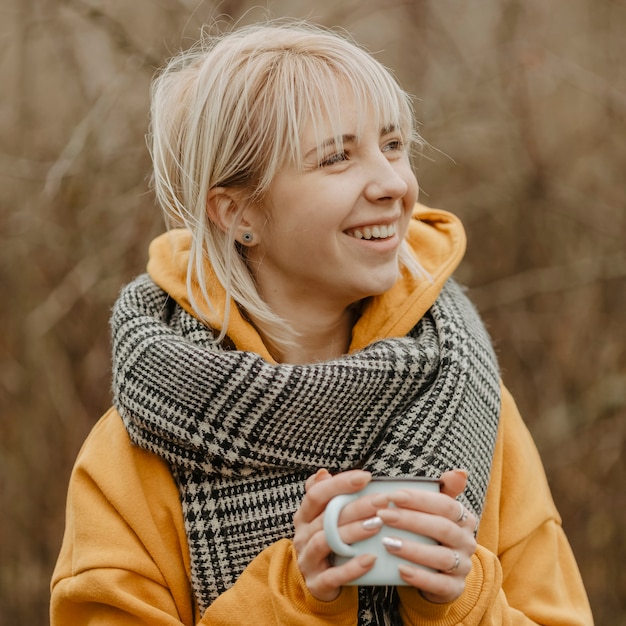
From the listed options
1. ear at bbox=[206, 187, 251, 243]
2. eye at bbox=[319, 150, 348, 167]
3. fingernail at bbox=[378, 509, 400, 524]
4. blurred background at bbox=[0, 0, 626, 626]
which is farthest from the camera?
blurred background at bbox=[0, 0, 626, 626]

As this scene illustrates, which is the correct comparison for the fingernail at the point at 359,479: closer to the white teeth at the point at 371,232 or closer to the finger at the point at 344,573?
the finger at the point at 344,573

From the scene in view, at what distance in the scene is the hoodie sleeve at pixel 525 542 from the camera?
159cm

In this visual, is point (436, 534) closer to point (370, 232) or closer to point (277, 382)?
point (277, 382)

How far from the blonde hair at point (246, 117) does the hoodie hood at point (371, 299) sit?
0.02 meters

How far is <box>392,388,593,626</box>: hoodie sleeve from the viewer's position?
1588 mm

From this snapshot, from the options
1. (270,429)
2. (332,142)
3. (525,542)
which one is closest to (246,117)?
(332,142)

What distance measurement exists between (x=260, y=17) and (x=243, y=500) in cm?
192

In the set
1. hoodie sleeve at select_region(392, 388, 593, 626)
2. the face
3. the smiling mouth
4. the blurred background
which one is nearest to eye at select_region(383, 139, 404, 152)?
the face

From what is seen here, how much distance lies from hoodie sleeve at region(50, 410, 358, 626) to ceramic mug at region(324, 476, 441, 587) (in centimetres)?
27

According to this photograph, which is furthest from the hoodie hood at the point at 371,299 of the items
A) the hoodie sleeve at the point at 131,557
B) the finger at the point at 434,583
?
the finger at the point at 434,583

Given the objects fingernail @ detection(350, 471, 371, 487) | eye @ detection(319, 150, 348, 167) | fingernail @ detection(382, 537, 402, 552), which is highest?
eye @ detection(319, 150, 348, 167)

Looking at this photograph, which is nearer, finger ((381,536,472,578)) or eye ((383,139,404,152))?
finger ((381,536,472,578))

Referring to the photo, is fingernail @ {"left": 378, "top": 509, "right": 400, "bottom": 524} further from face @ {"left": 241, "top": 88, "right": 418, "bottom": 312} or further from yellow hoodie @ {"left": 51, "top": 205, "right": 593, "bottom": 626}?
face @ {"left": 241, "top": 88, "right": 418, "bottom": 312}

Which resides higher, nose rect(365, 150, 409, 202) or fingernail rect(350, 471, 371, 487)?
nose rect(365, 150, 409, 202)
